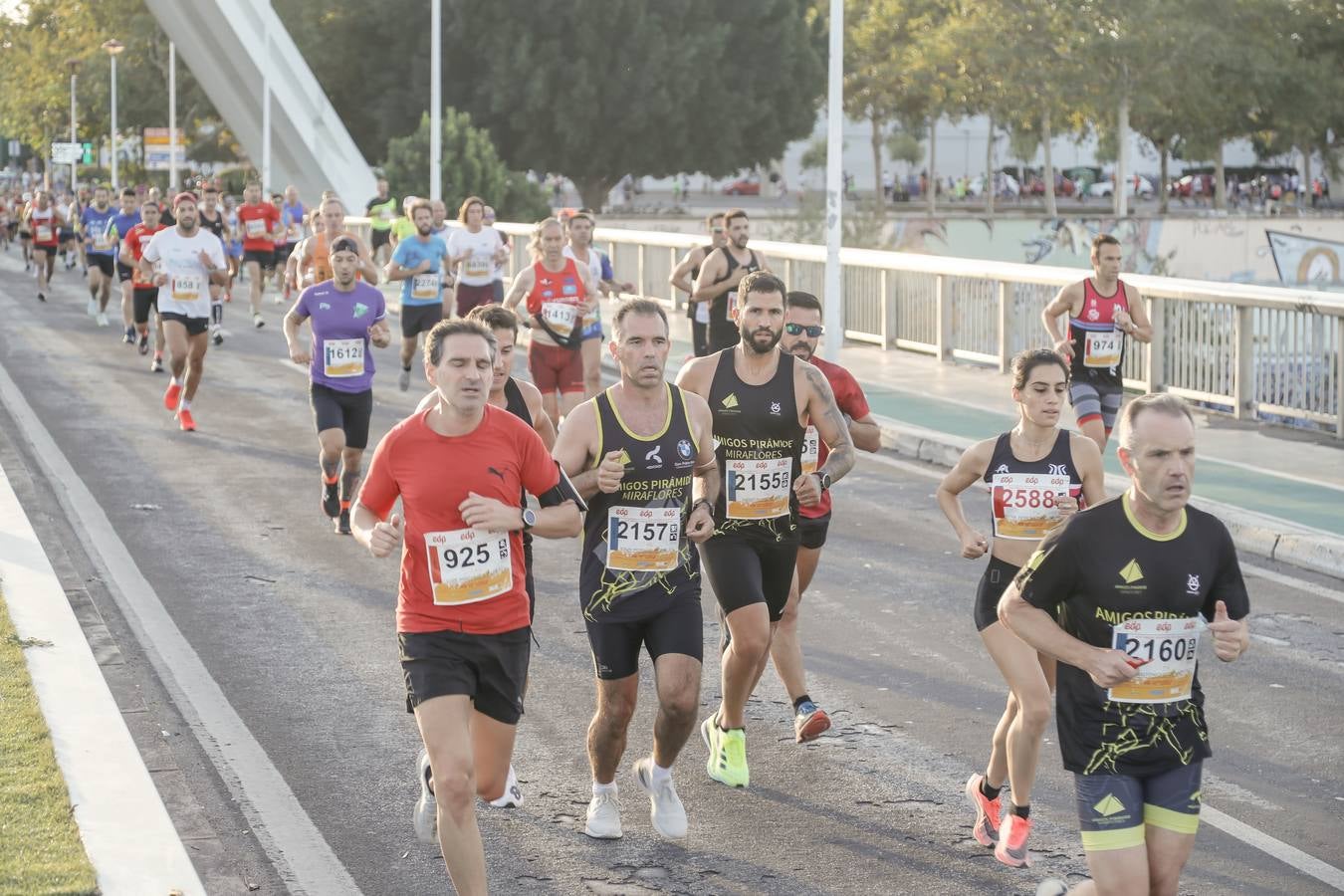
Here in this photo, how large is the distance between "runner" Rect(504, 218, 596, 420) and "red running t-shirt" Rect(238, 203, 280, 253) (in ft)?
51.5

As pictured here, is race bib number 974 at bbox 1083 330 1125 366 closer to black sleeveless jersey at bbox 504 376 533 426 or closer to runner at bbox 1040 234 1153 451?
runner at bbox 1040 234 1153 451

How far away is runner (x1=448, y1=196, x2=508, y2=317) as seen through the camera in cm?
1961

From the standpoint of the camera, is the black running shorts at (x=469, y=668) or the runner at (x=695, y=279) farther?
the runner at (x=695, y=279)

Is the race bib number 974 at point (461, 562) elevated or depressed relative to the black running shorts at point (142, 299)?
depressed

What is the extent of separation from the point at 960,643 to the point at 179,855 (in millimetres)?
4848

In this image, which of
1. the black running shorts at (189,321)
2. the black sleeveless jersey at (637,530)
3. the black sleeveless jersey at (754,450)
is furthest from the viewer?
the black running shorts at (189,321)

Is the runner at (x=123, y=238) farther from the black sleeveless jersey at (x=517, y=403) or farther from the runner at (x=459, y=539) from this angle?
the runner at (x=459, y=539)

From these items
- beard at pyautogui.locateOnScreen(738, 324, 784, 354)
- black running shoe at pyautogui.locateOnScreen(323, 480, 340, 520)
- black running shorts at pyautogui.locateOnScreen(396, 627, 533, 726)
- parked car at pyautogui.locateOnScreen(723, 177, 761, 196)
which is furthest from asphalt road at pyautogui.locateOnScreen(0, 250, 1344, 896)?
parked car at pyautogui.locateOnScreen(723, 177, 761, 196)

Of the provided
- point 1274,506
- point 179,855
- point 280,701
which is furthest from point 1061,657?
point 1274,506

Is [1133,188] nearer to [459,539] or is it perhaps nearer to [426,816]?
[426,816]

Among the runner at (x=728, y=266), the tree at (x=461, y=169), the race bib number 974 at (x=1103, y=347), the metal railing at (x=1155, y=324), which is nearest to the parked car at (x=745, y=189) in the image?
the tree at (x=461, y=169)

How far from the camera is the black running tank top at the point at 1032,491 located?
6.98 meters

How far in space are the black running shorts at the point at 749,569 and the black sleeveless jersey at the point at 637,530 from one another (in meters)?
0.60

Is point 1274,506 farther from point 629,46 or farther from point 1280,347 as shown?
point 629,46
